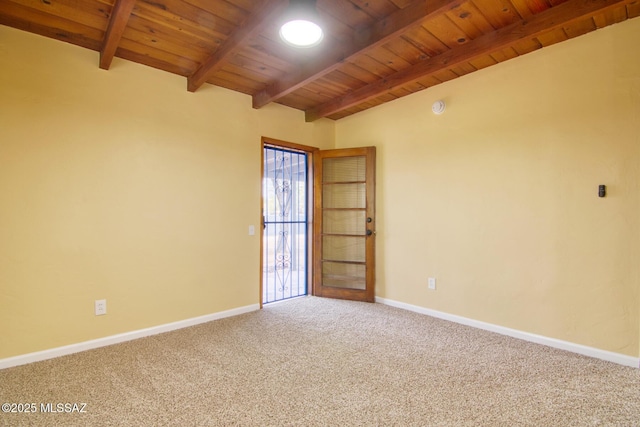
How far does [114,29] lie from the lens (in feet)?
7.34

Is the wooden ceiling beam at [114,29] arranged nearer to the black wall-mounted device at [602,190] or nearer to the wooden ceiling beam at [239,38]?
the wooden ceiling beam at [239,38]

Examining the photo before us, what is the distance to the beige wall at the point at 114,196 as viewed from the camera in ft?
7.83

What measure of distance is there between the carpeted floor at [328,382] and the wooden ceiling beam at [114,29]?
2.44 meters

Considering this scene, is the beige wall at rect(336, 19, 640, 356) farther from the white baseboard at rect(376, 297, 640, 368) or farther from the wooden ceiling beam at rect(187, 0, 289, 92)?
the wooden ceiling beam at rect(187, 0, 289, 92)

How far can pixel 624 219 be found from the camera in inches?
94.8

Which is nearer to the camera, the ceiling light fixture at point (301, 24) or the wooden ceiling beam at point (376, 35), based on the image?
the ceiling light fixture at point (301, 24)

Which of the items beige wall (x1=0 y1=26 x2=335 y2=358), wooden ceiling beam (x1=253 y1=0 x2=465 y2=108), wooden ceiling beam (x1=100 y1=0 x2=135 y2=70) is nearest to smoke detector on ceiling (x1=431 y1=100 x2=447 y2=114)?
wooden ceiling beam (x1=253 y1=0 x2=465 y2=108)

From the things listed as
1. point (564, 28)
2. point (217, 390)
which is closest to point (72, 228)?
point (217, 390)

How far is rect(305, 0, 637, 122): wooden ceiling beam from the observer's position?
216 centimetres

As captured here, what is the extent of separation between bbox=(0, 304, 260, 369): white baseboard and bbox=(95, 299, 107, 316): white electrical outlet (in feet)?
0.74

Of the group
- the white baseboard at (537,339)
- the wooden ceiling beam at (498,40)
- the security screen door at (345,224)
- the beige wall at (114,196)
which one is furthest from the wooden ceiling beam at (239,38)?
the white baseboard at (537,339)

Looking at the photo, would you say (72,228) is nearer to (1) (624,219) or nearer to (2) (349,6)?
(2) (349,6)

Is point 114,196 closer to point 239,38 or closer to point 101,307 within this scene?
point 101,307

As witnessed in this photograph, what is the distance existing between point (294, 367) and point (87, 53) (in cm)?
310
